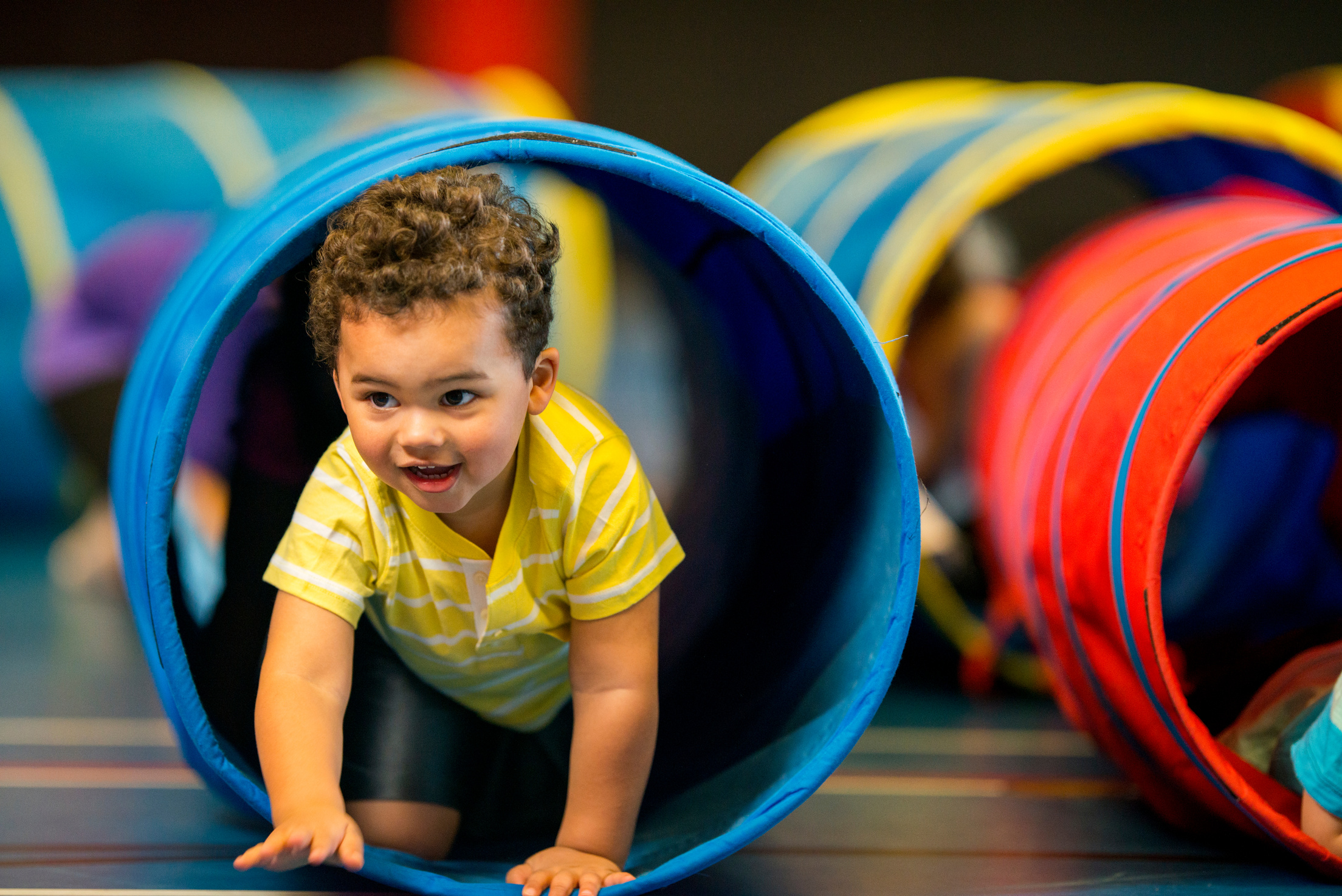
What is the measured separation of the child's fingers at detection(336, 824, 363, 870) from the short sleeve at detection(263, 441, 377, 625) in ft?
0.72

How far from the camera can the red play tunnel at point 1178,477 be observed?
1.26m

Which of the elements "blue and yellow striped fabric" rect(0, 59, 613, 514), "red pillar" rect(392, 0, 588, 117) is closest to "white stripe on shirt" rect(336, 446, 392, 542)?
"blue and yellow striped fabric" rect(0, 59, 613, 514)

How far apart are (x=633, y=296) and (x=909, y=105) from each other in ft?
5.88

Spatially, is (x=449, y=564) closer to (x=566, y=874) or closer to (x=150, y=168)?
(x=566, y=874)

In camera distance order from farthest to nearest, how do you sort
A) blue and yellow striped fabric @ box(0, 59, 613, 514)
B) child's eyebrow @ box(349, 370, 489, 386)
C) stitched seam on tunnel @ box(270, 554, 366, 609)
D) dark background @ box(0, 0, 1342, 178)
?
1. dark background @ box(0, 0, 1342, 178)
2. blue and yellow striped fabric @ box(0, 59, 613, 514)
3. stitched seam on tunnel @ box(270, 554, 366, 609)
4. child's eyebrow @ box(349, 370, 489, 386)

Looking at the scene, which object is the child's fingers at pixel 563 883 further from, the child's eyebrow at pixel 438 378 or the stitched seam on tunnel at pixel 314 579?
the child's eyebrow at pixel 438 378

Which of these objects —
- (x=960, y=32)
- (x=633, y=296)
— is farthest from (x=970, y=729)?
(x=960, y=32)

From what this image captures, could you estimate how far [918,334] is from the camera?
2.88 metres

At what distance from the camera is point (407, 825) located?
130 centimetres

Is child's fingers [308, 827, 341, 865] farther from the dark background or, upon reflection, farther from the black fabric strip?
the dark background

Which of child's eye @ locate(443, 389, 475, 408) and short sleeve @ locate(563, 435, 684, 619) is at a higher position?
child's eye @ locate(443, 389, 475, 408)

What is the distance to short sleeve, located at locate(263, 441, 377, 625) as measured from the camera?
3.83ft

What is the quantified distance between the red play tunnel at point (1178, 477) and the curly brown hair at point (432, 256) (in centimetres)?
65

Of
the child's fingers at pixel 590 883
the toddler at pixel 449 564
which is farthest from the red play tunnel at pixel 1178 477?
the child's fingers at pixel 590 883
